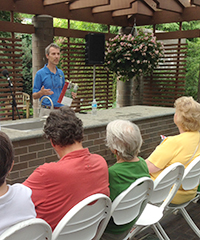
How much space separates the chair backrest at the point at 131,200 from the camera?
170 cm

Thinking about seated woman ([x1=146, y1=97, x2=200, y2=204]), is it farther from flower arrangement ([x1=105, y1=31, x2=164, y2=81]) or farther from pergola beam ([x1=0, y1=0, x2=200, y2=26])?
flower arrangement ([x1=105, y1=31, x2=164, y2=81])

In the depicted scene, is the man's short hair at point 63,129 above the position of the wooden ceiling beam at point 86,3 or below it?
below

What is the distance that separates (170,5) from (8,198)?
786 centimetres

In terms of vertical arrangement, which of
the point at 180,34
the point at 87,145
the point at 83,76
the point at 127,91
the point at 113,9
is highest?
the point at 113,9

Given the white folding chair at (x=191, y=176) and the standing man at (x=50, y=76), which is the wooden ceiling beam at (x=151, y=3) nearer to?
the standing man at (x=50, y=76)

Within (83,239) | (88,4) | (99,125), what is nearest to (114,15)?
(88,4)

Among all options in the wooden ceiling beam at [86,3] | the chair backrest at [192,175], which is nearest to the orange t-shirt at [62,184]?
the chair backrest at [192,175]

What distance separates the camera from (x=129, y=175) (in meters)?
1.87

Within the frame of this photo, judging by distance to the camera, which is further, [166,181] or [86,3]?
[86,3]

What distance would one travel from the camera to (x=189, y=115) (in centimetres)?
261

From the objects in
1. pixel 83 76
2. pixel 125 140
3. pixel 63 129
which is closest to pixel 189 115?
pixel 125 140

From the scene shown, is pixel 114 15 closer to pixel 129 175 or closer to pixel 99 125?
pixel 99 125

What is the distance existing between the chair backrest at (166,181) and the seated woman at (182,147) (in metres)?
0.30

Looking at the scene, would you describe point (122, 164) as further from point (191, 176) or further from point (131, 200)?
point (191, 176)
